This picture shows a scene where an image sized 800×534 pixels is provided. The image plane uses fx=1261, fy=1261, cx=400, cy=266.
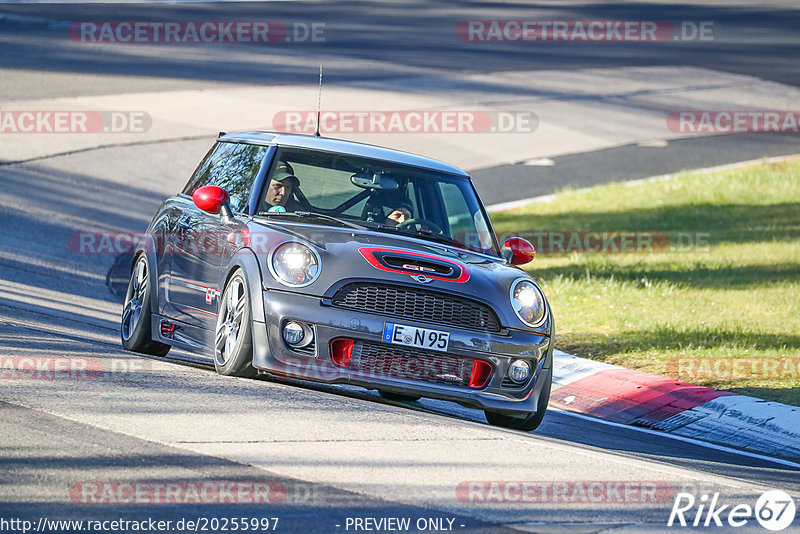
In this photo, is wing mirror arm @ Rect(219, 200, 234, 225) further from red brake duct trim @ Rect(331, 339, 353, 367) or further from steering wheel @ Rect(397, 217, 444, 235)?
red brake duct trim @ Rect(331, 339, 353, 367)

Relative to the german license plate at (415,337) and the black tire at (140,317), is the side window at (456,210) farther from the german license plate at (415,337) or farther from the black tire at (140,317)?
the black tire at (140,317)

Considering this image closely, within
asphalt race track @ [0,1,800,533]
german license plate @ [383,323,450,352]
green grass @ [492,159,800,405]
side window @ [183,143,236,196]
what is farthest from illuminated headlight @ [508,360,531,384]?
green grass @ [492,159,800,405]

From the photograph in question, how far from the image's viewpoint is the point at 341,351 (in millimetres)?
7465

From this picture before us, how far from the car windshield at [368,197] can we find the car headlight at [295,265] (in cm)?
74

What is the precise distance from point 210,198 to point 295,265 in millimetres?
1217

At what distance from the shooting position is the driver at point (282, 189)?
8.42 meters

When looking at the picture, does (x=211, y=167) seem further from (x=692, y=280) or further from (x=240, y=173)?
(x=692, y=280)

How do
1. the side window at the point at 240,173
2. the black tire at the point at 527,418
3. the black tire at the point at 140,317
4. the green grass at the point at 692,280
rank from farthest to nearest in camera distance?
the green grass at the point at 692,280, the black tire at the point at 140,317, the side window at the point at 240,173, the black tire at the point at 527,418

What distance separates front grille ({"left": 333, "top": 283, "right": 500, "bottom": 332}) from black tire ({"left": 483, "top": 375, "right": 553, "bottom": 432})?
0.74 m

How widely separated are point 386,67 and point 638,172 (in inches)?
334

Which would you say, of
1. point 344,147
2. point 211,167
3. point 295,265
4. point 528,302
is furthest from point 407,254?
point 211,167

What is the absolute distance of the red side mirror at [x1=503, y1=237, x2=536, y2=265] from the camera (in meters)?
8.80

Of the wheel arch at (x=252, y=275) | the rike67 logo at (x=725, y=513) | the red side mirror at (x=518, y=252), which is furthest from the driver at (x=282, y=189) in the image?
the rike67 logo at (x=725, y=513)

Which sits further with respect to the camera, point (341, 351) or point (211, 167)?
point (211, 167)
